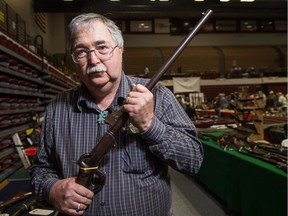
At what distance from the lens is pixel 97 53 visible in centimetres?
127

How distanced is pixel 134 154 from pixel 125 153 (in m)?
0.04

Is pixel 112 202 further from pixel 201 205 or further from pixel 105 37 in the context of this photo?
pixel 201 205

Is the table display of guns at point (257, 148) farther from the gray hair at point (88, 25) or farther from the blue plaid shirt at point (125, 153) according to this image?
the gray hair at point (88, 25)

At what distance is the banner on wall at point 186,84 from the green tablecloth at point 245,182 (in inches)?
408

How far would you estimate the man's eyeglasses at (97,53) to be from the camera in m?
1.27

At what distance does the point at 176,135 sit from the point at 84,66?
46cm

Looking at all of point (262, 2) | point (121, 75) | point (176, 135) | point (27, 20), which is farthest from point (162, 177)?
point (262, 2)

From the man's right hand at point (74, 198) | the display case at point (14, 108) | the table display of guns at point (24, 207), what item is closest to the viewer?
the man's right hand at point (74, 198)

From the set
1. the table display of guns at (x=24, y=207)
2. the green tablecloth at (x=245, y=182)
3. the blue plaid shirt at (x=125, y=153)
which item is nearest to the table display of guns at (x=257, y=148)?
the green tablecloth at (x=245, y=182)

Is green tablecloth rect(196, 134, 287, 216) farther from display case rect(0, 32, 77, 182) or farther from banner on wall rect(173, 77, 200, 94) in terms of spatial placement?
banner on wall rect(173, 77, 200, 94)

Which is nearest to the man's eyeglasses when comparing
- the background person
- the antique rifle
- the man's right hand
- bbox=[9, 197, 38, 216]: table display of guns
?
the background person

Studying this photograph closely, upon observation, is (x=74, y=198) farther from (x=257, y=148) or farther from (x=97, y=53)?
(x=257, y=148)

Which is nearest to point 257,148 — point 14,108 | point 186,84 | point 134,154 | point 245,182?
point 245,182

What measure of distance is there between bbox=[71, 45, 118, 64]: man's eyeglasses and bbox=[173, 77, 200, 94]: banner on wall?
13709 millimetres
